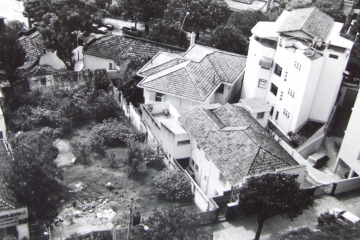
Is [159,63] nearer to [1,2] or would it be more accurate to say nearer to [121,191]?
[121,191]

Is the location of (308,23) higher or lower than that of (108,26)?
higher

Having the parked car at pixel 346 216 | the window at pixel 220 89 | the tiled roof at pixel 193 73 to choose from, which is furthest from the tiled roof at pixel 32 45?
the parked car at pixel 346 216

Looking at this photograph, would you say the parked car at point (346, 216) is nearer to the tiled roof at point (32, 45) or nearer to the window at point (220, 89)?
the window at point (220, 89)

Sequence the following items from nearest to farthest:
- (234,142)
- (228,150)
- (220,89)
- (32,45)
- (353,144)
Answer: (228,150), (234,142), (353,144), (220,89), (32,45)

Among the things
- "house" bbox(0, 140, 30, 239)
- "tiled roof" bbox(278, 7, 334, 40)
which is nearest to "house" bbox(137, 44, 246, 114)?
"tiled roof" bbox(278, 7, 334, 40)

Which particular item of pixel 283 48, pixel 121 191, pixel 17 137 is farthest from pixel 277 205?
pixel 17 137

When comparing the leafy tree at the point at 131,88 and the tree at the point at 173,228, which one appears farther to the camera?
the leafy tree at the point at 131,88

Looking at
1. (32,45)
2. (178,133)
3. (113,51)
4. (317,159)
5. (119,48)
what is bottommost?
(317,159)

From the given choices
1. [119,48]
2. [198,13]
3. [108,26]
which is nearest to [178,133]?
[119,48]

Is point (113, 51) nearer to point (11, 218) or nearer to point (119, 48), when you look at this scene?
point (119, 48)
